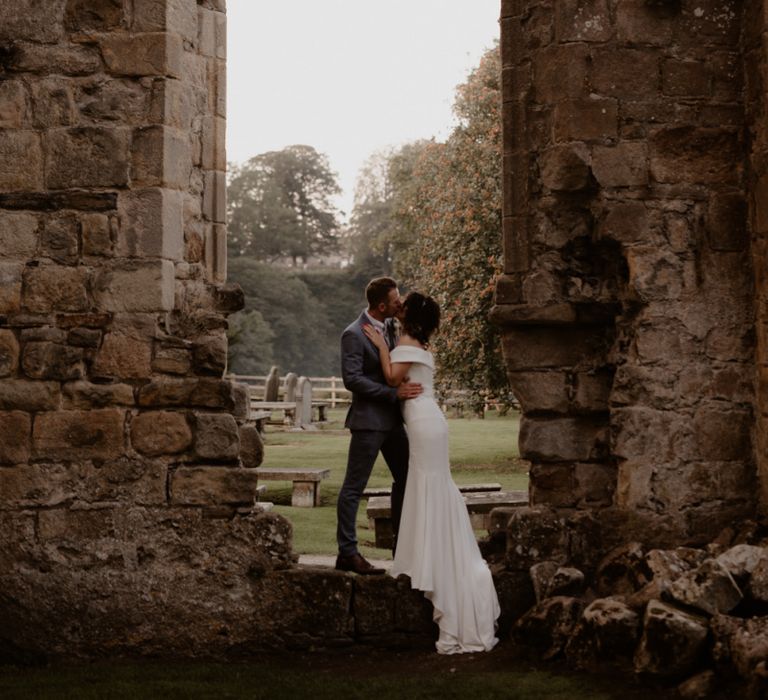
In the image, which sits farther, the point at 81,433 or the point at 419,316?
the point at 419,316

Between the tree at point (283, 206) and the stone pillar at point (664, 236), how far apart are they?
41680 millimetres

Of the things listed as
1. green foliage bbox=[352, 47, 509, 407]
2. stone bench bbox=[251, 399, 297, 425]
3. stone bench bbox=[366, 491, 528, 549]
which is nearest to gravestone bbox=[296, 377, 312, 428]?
stone bench bbox=[251, 399, 297, 425]

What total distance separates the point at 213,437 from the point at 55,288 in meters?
1.12

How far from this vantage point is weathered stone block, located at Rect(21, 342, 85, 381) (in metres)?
5.97

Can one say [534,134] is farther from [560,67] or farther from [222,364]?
[222,364]

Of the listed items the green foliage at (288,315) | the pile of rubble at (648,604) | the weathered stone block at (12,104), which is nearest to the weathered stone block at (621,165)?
the pile of rubble at (648,604)

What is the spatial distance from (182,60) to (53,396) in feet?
6.16

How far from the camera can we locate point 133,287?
19.6ft

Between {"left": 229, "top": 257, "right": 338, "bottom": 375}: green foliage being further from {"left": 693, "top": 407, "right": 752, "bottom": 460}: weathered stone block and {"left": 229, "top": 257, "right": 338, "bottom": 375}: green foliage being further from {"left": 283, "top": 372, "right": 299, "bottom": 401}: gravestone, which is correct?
{"left": 693, "top": 407, "right": 752, "bottom": 460}: weathered stone block

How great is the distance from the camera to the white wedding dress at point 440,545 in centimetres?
597

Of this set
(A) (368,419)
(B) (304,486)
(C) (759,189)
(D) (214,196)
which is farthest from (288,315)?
Answer: (C) (759,189)

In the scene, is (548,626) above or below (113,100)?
below

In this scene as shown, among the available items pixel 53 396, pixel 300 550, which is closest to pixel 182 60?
pixel 53 396

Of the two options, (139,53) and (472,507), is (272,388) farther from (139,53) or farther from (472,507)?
(139,53)
